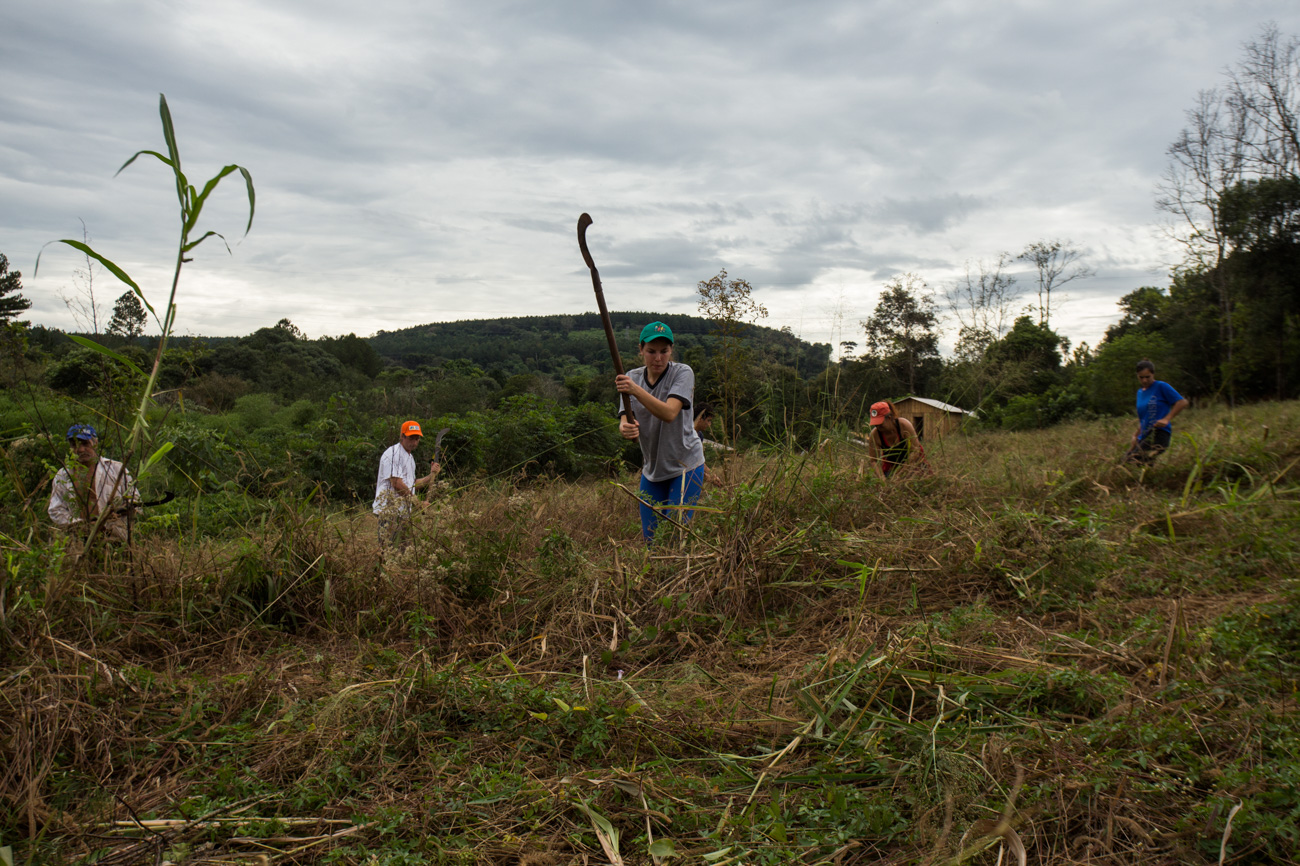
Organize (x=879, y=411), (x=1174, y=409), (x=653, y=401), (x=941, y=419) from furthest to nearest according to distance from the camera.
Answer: (x=1174, y=409), (x=941, y=419), (x=879, y=411), (x=653, y=401)

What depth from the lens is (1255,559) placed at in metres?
3.40

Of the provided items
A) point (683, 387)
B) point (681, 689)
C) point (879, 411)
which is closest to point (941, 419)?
point (879, 411)

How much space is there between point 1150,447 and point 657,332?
4.67m

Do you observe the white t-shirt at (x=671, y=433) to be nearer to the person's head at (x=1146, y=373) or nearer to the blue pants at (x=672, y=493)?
the blue pants at (x=672, y=493)

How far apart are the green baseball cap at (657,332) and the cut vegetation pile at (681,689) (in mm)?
904

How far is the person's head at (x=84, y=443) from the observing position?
10.4 feet

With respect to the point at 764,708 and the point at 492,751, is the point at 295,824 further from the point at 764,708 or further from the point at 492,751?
the point at 764,708

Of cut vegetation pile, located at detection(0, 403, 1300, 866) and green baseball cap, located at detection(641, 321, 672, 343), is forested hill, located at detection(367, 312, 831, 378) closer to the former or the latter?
green baseball cap, located at detection(641, 321, 672, 343)

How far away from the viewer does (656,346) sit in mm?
4242

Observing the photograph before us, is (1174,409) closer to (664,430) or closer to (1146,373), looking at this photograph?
(1146,373)

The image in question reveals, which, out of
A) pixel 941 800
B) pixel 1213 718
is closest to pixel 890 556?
pixel 1213 718

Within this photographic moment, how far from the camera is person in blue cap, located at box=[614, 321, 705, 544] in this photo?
4.09 metres

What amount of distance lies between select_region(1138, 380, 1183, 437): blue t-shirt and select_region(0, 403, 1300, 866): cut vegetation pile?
2964mm

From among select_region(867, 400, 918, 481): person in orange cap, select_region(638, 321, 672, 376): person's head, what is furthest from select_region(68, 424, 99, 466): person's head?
select_region(867, 400, 918, 481): person in orange cap
